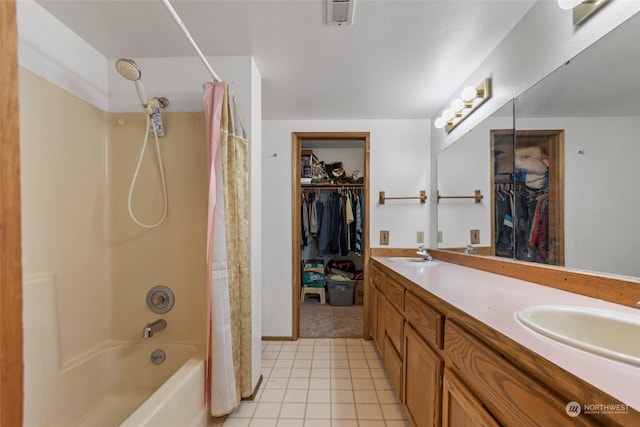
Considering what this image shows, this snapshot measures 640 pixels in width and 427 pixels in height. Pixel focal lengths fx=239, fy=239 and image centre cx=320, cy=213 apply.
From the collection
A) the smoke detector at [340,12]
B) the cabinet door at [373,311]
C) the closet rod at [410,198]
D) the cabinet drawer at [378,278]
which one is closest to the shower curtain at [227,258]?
the smoke detector at [340,12]

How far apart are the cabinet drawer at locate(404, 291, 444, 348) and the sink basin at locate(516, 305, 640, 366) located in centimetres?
29

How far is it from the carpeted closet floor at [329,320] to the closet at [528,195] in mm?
1628

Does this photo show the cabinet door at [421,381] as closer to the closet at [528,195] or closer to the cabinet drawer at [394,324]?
the cabinet drawer at [394,324]

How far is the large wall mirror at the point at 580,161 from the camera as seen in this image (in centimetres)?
80

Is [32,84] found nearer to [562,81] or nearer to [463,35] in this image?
[463,35]

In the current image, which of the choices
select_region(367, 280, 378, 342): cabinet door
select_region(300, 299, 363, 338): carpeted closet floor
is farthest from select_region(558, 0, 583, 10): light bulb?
select_region(300, 299, 363, 338): carpeted closet floor

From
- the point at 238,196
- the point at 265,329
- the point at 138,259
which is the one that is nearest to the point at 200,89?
the point at 238,196

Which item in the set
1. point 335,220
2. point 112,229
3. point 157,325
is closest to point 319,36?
point 112,229

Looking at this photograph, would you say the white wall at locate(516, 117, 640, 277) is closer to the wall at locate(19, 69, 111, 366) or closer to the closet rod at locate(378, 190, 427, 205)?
the closet rod at locate(378, 190, 427, 205)

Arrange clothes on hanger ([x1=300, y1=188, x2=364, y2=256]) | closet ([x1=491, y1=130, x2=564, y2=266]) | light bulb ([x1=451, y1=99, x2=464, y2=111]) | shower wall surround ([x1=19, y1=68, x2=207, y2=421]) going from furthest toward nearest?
clothes on hanger ([x1=300, y1=188, x2=364, y2=256]), light bulb ([x1=451, y1=99, x2=464, y2=111]), shower wall surround ([x1=19, y1=68, x2=207, y2=421]), closet ([x1=491, y1=130, x2=564, y2=266])

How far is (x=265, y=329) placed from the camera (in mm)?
2246

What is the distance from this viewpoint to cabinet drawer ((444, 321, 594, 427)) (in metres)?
0.45

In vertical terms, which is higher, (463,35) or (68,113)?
(463,35)

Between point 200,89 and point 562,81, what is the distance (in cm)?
187
